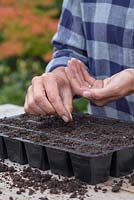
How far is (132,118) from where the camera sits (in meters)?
2.20

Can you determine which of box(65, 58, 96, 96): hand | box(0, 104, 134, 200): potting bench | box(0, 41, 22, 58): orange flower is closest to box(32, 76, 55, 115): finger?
box(65, 58, 96, 96): hand

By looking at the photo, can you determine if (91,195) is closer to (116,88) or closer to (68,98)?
(116,88)

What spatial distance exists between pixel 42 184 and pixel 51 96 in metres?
0.39

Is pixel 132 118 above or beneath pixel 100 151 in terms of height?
beneath

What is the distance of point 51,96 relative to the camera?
184cm

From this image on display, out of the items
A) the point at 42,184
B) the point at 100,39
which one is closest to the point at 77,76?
the point at 100,39

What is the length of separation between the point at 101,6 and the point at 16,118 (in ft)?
1.80

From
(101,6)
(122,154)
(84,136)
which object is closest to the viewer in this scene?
(122,154)

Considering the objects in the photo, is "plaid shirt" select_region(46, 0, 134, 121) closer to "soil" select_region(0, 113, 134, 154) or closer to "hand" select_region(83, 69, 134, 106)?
"soil" select_region(0, 113, 134, 154)

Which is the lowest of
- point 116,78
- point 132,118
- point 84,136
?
point 132,118

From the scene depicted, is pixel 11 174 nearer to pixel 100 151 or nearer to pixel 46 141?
pixel 46 141

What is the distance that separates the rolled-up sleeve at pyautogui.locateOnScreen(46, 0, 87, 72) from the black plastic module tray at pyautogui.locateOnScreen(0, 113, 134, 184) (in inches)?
17.1

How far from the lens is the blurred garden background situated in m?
4.73

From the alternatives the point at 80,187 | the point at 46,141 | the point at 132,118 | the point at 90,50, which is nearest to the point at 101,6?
the point at 90,50
